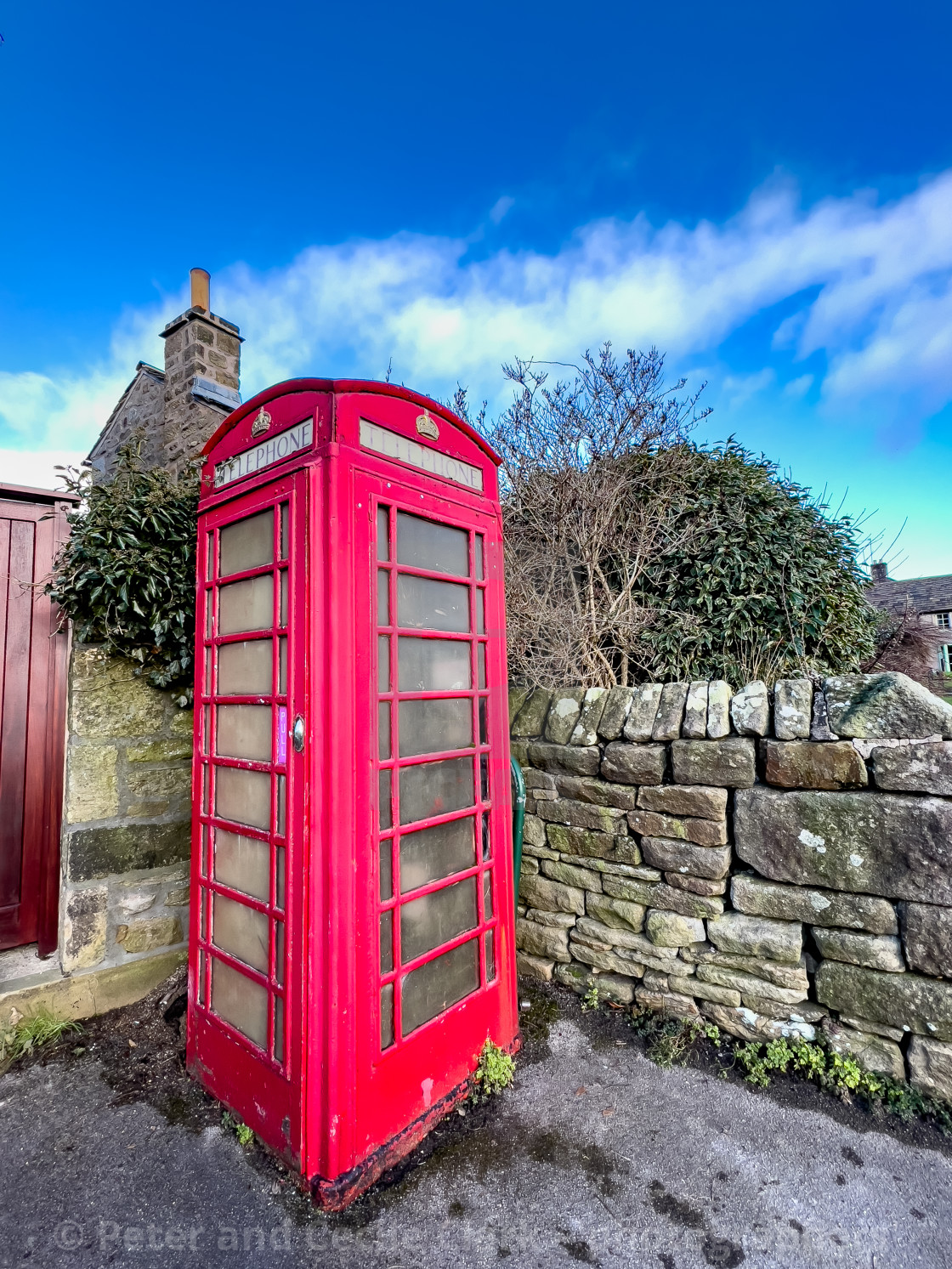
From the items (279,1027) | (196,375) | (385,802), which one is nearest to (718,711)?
(385,802)

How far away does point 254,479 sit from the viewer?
8.41 ft

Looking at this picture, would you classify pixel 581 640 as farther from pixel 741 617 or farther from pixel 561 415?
pixel 561 415

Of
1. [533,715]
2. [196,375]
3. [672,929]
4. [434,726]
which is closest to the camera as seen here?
[434,726]

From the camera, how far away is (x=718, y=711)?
9.91 ft

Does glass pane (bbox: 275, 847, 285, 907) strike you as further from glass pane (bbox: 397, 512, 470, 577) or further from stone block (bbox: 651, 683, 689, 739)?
stone block (bbox: 651, 683, 689, 739)

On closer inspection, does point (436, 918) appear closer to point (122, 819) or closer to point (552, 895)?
point (552, 895)

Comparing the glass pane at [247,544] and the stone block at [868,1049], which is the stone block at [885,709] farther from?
the glass pane at [247,544]

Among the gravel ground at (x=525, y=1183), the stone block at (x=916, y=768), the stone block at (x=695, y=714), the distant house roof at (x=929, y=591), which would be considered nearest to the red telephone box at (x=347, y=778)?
the gravel ground at (x=525, y=1183)

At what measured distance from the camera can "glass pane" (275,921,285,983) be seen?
2275 mm

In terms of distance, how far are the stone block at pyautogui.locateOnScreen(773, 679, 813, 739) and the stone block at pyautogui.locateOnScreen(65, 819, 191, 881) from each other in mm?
3369

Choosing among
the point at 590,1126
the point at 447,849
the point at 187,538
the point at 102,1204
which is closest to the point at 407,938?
the point at 447,849

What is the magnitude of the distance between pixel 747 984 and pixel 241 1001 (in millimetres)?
2382

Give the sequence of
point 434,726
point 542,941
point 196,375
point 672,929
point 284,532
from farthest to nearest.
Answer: point 196,375 < point 542,941 < point 672,929 < point 434,726 < point 284,532

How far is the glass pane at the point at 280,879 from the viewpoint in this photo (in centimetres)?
229
